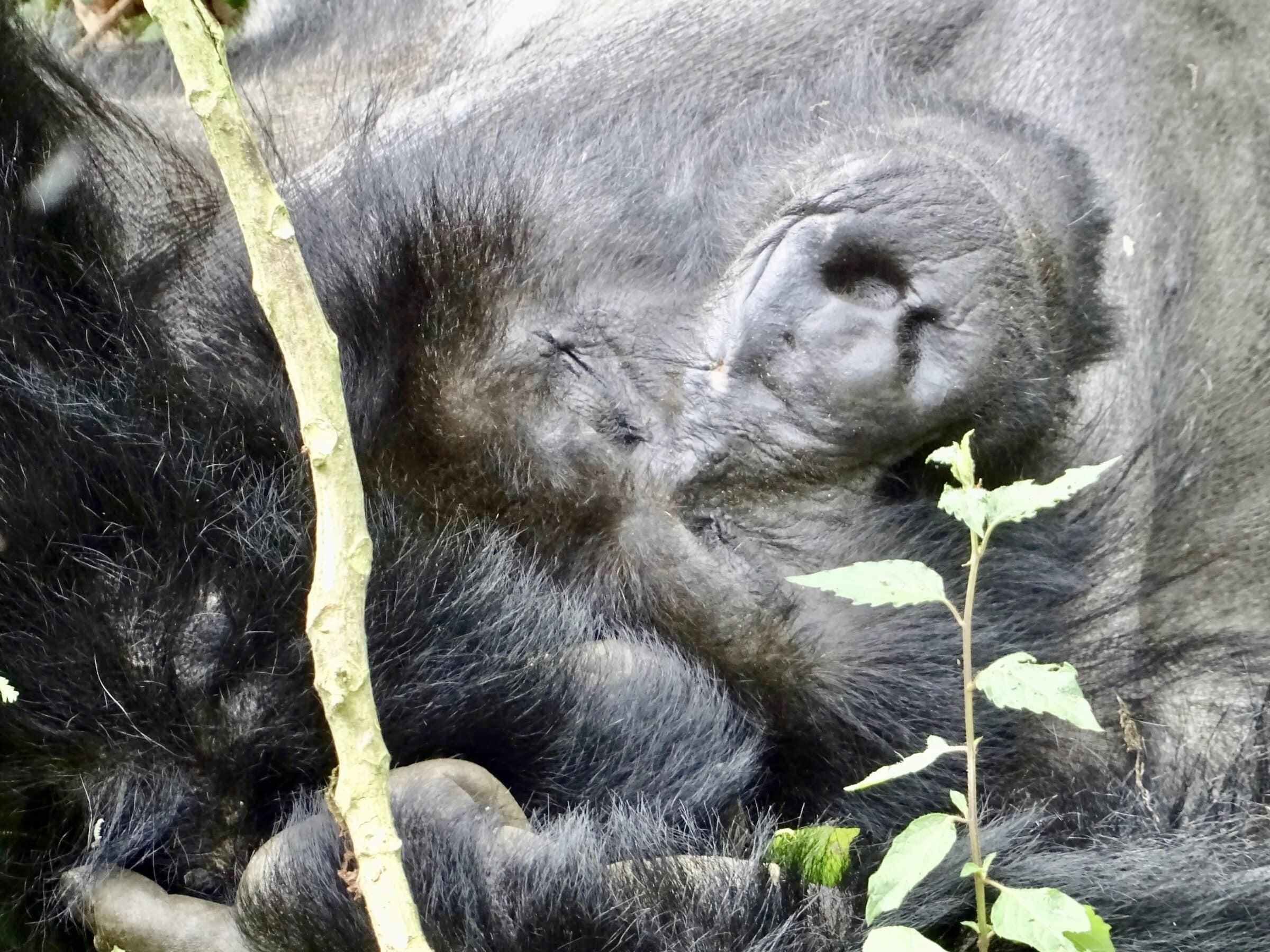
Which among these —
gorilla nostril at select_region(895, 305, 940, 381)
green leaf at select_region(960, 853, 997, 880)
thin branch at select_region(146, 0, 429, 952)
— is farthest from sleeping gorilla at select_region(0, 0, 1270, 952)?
thin branch at select_region(146, 0, 429, 952)

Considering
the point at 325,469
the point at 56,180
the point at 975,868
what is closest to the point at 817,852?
the point at 975,868

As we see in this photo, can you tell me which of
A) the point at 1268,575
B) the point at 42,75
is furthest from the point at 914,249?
the point at 42,75

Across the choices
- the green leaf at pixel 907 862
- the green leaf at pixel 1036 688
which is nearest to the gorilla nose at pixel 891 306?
the green leaf at pixel 1036 688

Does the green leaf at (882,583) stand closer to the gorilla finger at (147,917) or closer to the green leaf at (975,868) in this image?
the green leaf at (975,868)

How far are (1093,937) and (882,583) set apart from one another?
390mm

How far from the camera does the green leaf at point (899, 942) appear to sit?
4.15 feet

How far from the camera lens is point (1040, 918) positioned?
1268 mm

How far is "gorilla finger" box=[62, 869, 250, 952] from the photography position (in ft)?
5.15

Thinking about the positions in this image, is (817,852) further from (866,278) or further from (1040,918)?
(866,278)

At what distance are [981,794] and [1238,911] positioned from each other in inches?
13.2

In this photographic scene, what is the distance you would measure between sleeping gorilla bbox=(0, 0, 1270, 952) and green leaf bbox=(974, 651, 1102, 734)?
33 cm

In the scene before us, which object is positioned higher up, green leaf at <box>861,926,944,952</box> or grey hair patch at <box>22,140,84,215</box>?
grey hair patch at <box>22,140,84,215</box>

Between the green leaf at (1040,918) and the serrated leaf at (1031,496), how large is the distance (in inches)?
14.1

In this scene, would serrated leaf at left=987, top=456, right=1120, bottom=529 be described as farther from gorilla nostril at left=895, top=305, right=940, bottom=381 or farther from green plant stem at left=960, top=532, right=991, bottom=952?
gorilla nostril at left=895, top=305, right=940, bottom=381
